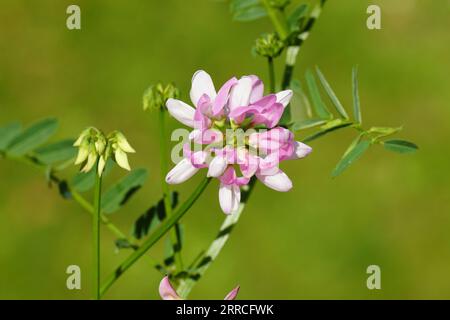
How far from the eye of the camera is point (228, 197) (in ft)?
3.31

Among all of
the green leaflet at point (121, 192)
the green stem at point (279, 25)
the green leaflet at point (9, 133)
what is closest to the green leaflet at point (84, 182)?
the green leaflet at point (121, 192)

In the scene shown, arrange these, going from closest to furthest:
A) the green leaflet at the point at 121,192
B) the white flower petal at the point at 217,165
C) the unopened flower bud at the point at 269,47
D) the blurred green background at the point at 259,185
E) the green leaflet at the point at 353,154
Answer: the white flower petal at the point at 217,165, the green leaflet at the point at 353,154, the unopened flower bud at the point at 269,47, the green leaflet at the point at 121,192, the blurred green background at the point at 259,185

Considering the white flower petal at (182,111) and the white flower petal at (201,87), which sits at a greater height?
the white flower petal at (201,87)

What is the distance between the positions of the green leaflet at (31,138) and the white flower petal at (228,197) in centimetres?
58

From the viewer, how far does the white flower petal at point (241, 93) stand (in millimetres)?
958

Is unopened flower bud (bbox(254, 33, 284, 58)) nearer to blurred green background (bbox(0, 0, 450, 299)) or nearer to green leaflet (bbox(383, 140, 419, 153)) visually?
green leaflet (bbox(383, 140, 419, 153))

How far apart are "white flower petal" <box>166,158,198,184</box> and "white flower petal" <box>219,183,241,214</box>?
0.16 feet

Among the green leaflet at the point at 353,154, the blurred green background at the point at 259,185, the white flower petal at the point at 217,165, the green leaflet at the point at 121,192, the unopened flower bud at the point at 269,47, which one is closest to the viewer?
the white flower petal at the point at 217,165

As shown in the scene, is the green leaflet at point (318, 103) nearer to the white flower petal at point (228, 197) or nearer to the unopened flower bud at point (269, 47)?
the unopened flower bud at point (269, 47)

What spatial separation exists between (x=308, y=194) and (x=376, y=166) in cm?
31

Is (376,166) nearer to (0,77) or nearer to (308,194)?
(308,194)

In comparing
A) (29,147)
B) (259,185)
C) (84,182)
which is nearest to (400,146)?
(84,182)

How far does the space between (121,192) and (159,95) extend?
35cm

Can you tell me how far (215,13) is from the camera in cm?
342
